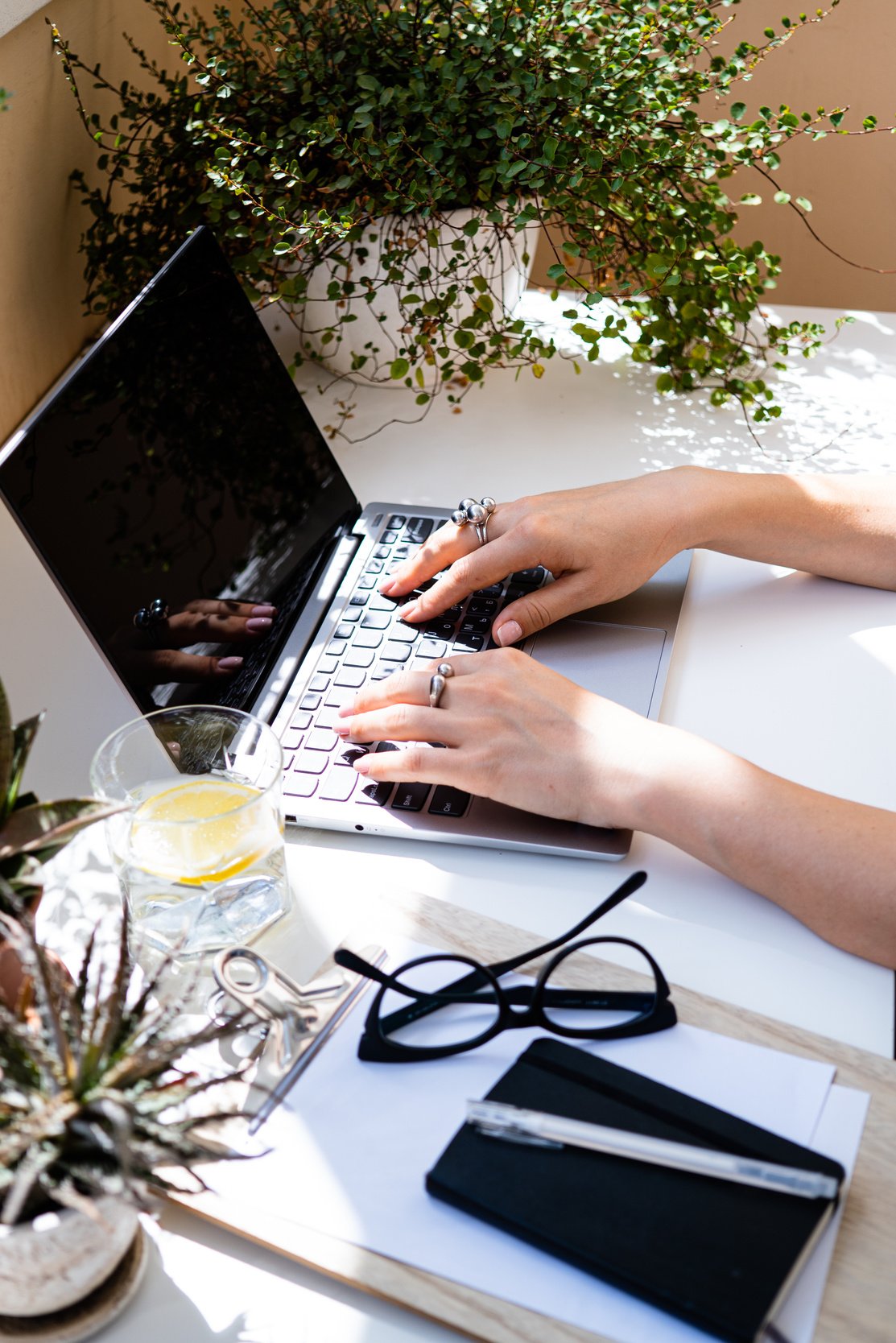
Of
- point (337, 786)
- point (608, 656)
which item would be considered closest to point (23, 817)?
point (337, 786)

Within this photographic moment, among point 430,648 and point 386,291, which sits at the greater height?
point 386,291

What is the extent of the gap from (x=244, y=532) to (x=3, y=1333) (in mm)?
618

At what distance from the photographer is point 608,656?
0.90 m

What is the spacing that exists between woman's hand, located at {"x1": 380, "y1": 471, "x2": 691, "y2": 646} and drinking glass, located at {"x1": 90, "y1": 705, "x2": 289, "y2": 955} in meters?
0.25

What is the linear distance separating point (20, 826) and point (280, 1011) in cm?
16

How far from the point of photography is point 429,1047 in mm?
594

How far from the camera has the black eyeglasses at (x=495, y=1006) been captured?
60 cm

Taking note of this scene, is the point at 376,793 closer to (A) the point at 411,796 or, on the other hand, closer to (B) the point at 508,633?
(A) the point at 411,796

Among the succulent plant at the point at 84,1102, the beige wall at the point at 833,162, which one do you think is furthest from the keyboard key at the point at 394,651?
the beige wall at the point at 833,162

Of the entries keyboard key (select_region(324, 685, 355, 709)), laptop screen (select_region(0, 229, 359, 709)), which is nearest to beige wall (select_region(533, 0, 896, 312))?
laptop screen (select_region(0, 229, 359, 709))

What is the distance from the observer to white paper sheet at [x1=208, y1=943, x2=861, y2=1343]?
19.1 inches

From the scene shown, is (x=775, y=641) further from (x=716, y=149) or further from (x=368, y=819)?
(x=716, y=149)

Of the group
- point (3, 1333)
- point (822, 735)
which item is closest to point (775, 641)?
point (822, 735)

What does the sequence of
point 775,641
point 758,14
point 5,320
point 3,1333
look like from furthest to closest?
1. point 758,14
2. point 5,320
3. point 775,641
4. point 3,1333
